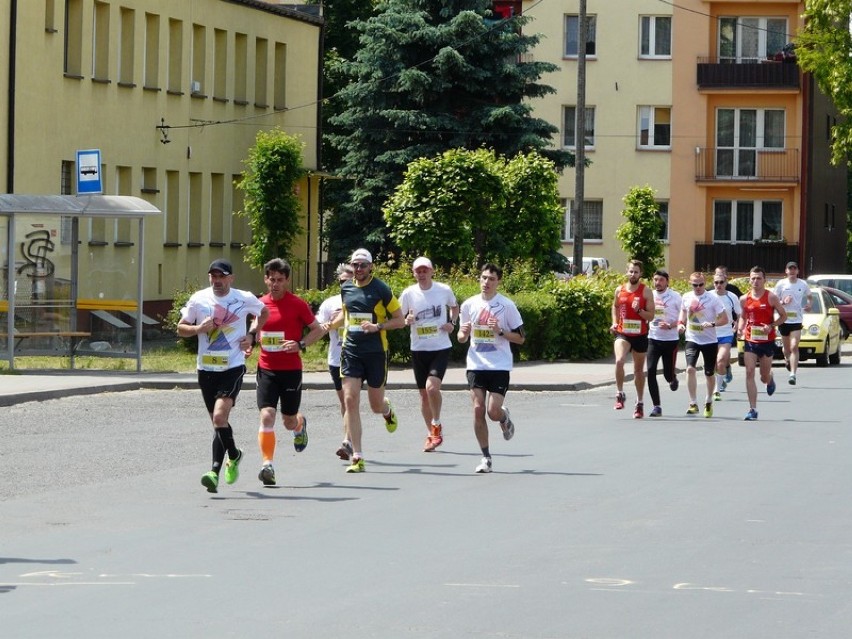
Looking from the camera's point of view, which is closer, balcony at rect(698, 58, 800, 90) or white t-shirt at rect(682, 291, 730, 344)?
white t-shirt at rect(682, 291, 730, 344)

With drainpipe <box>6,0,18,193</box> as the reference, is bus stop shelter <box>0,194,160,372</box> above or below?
below

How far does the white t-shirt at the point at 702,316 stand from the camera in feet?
71.4

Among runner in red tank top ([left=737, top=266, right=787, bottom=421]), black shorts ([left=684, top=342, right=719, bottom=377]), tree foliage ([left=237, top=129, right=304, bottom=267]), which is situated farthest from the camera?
tree foliage ([left=237, top=129, right=304, bottom=267])

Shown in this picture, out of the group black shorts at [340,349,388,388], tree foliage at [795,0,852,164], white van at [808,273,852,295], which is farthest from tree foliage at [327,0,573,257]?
black shorts at [340,349,388,388]

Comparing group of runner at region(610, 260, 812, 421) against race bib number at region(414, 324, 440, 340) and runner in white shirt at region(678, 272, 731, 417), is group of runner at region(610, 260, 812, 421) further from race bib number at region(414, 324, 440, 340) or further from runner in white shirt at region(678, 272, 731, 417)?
race bib number at region(414, 324, 440, 340)

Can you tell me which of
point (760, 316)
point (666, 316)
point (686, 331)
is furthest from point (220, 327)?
point (760, 316)

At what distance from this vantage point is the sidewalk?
23.1m

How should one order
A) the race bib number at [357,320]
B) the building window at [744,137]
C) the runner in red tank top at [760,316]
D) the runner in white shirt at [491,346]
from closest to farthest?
1. the race bib number at [357,320]
2. the runner in white shirt at [491,346]
3. the runner in red tank top at [760,316]
4. the building window at [744,137]

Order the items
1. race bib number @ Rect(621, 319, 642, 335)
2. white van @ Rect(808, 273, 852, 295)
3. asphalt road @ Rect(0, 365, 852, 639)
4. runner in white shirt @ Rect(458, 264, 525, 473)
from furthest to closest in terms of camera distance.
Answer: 1. white van @ Rect(808, 273, 852, 295)
2. race bib number @ Rect(621, 319, 642, 335)
3. runner in white shirt @ Rect(458, 264, 525, 473)
4. asphalt road @ Rect(0, 365, 852, 639)

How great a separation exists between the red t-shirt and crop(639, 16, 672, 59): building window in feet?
159

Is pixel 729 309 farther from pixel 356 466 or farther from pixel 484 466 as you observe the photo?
pixel 356 466

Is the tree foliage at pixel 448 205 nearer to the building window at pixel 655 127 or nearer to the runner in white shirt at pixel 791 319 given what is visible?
the runner in white shirt at pixel 791 319

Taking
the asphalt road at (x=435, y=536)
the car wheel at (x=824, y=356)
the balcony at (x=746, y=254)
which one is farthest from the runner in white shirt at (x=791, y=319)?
the balcony at (x=746, y=254)

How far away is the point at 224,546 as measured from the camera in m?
10.5
